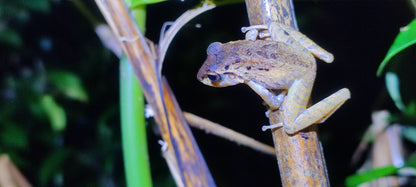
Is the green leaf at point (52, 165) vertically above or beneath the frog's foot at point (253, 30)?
beneath

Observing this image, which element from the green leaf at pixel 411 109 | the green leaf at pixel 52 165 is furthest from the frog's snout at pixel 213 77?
the green leaf at pixel 52 165

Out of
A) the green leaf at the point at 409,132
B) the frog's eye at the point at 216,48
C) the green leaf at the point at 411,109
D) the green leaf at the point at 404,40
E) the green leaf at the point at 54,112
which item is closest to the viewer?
the green leaf at the point at 404,40

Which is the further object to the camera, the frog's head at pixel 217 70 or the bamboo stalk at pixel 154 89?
the frog's head at pixel 217 70

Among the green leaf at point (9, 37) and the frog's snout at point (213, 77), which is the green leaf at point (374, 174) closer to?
the frog's snout at point (213, 77)

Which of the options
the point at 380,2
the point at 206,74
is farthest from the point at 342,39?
the point at 206,74

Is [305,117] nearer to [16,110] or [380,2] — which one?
[380,2]

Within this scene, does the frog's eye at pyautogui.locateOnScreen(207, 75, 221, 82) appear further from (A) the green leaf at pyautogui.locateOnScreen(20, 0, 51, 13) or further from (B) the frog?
(A) the green leaf at pyautogui.locateOnScreen(20, 0, 51, 13)

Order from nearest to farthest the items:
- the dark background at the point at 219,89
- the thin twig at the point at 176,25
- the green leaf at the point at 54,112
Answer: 1. the thin twig at the point at 176,25
2. the dark background at the point at 219,89
3. the green leaf at the point at 54,112

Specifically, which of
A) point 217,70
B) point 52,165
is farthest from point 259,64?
point 52,165
